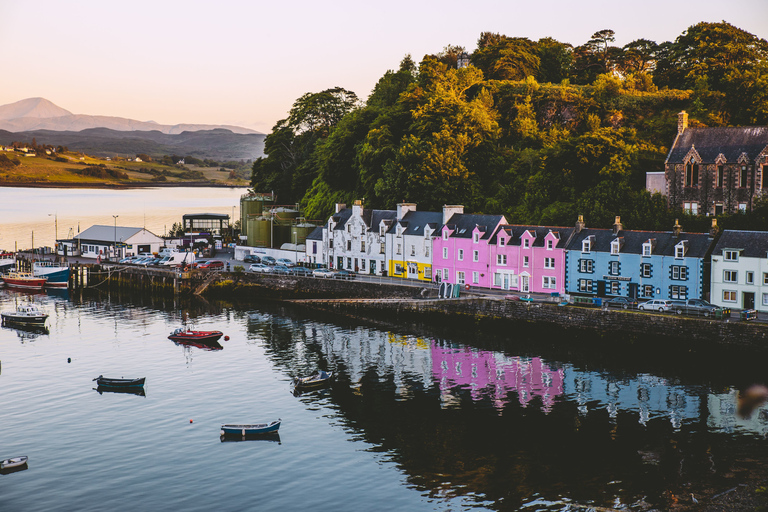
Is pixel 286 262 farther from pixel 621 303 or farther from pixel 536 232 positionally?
pixel 621 303

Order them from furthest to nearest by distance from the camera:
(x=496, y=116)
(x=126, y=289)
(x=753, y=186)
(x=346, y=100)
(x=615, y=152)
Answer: (x=346, y=100) → (x=496, y=116) → (x=126, y=289) → (x=615, y=152) → (x=753, y=186)

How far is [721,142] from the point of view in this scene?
70500 mm

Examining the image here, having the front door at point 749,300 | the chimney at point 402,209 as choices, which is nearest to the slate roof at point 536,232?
the chimney at point 402,209

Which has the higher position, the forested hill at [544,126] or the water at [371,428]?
the forested hill at [544,126]

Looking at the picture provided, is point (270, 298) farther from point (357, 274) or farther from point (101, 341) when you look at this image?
point (101, 341)

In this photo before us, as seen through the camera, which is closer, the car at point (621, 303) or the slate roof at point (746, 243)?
the slate roof at point (746, 243)

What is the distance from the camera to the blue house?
194 ft

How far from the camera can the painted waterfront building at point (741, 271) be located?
55.9 m

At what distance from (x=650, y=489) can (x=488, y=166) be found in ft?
201

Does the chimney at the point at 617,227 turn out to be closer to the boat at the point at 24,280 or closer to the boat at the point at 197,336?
the boat at the point at 197,336

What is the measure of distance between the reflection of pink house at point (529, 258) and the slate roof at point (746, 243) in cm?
1295

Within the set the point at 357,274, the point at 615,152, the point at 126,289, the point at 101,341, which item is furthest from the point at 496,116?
the point at 101,341

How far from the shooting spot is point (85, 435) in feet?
126

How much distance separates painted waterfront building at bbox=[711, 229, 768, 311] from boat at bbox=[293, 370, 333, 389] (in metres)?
31.1
